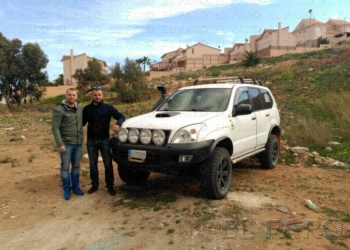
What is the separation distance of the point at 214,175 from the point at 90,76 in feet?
109

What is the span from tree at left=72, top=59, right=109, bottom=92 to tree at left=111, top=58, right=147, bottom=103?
248 inches

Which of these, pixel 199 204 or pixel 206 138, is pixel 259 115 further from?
pixel 199 204

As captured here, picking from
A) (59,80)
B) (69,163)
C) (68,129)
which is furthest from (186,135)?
(59,80)

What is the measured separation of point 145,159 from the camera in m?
4.18

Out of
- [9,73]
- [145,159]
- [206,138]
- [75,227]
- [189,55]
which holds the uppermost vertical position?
[189,55]

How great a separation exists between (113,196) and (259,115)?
9.80 ft

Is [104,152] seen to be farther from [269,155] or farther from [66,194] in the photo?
[269,155]

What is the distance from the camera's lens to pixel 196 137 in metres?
4.09

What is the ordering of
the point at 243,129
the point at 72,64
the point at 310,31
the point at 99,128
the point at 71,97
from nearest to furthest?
1. the point at 71,97
2. the point at 99,128
3. the point at 243,129
4. the point at 72,64
5. the point at 310,31

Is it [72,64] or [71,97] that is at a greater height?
[72,64]

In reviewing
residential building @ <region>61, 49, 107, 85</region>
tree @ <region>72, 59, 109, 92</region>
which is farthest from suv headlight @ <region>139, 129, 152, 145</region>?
residential building @ <region>61, 49, 107, 85</region>

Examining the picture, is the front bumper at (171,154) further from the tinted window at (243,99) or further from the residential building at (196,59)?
the residential building at (196,59)

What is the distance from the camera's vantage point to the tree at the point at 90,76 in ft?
116

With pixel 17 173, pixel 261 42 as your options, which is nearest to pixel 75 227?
pixel 17 173
